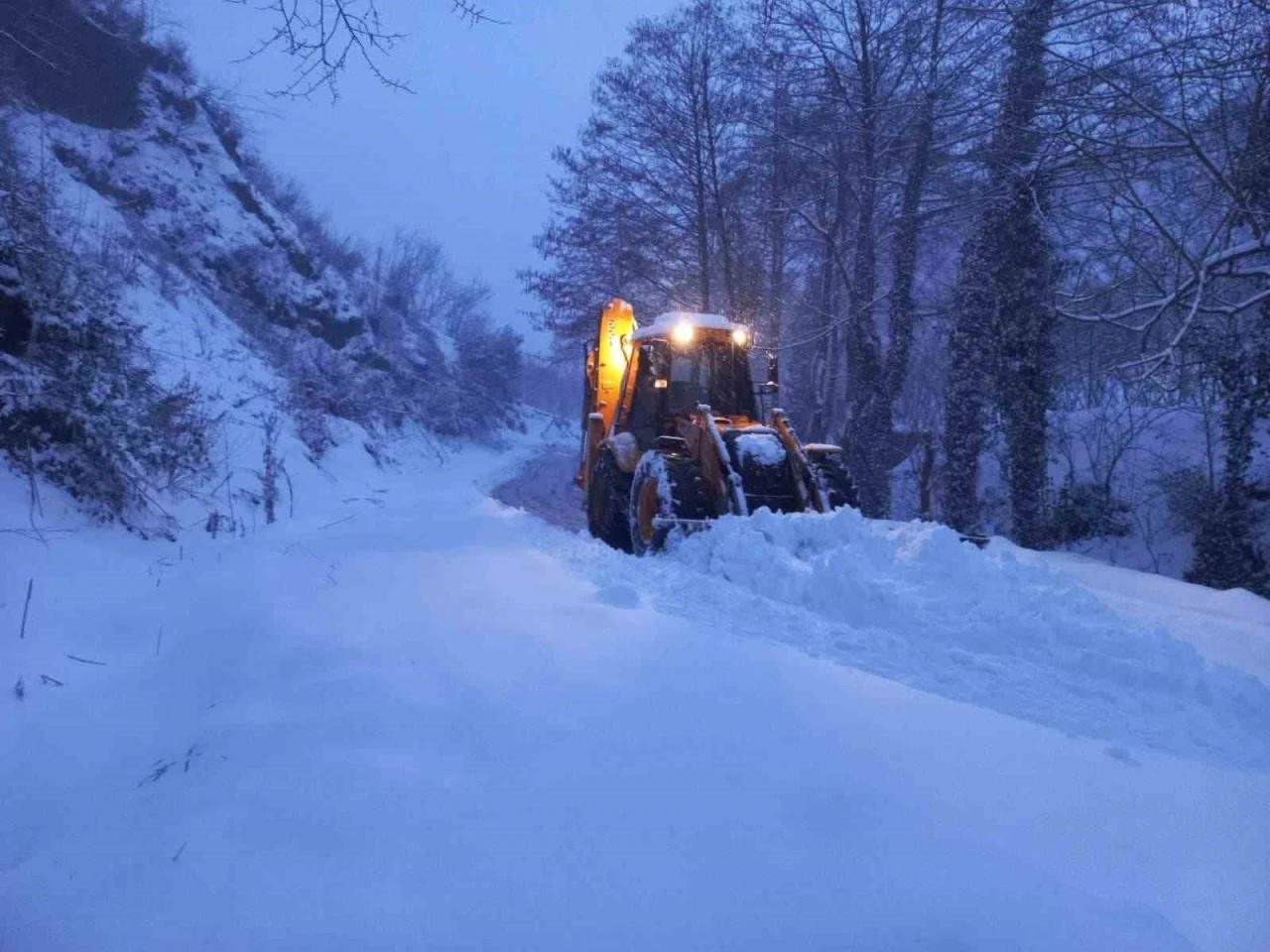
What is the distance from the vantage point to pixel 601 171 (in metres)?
19.3

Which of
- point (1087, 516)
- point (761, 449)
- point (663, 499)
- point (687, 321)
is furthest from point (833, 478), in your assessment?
point (1087, 516)

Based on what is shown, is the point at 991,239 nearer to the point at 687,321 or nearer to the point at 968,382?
the point at 968,382

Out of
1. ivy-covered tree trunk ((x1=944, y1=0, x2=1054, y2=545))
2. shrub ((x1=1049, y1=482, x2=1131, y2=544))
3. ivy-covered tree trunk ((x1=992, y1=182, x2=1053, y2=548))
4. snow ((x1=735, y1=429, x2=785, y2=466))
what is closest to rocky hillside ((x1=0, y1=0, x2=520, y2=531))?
snow ((x1=735, y1=429, x2=785, y2=466))

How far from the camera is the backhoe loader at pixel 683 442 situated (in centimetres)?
773

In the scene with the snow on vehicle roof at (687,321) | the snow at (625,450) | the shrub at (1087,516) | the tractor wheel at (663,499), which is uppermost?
the snow on vehicle roof at (687,321)

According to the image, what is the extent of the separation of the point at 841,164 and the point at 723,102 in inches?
174

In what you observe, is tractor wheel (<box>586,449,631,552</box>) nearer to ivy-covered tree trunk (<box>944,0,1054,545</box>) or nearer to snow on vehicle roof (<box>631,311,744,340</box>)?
snow on vehicle roof (<box>631,311,744,340</box>)

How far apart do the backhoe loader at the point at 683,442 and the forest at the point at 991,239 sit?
9.44ft

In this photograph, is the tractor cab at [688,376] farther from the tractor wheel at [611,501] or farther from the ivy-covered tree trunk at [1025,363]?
the ivy-covered tree trunk at [1025,363]

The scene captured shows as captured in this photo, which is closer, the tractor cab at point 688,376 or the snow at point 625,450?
the snow at point 625,450

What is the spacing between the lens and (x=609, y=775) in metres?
2.36

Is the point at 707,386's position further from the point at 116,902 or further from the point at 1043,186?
the point at 116,902

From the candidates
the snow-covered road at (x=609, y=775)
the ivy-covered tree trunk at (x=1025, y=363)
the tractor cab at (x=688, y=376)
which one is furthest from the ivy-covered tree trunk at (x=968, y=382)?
the snow-covered road at (x=609, y=775)

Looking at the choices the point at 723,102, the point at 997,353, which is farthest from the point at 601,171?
the point at 997,353
